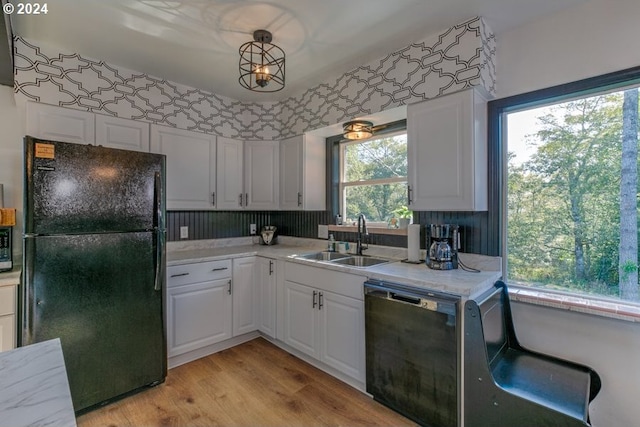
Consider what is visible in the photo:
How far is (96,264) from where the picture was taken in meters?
1.83

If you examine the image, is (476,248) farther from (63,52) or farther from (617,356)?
(63,52)

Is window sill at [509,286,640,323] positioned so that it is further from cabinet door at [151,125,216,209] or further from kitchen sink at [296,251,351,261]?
cabinet door at [151,125,216,209]

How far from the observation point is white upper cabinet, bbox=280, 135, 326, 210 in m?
3.02

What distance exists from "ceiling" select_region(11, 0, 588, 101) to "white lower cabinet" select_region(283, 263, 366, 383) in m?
1.65

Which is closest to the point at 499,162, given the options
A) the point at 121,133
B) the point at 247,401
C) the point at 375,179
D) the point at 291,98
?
the point at 375,179

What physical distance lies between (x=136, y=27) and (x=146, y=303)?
5.98ft

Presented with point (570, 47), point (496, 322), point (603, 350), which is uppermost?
point (570, 47)

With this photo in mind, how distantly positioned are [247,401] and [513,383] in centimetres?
158

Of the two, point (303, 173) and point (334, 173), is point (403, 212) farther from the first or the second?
point (303, 173)

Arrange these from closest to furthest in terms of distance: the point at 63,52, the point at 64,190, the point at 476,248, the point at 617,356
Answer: the point at 617,356
the point at 64,190
the point at 476,248
the point at 63,52

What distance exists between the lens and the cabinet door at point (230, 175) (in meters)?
3.07

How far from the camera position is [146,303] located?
6.64 ft

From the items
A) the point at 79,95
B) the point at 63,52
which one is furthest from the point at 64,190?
the point at 63,52

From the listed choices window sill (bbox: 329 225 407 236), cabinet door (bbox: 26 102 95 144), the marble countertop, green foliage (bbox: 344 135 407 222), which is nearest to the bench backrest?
window sill (bbox: 329 225 407 236)
